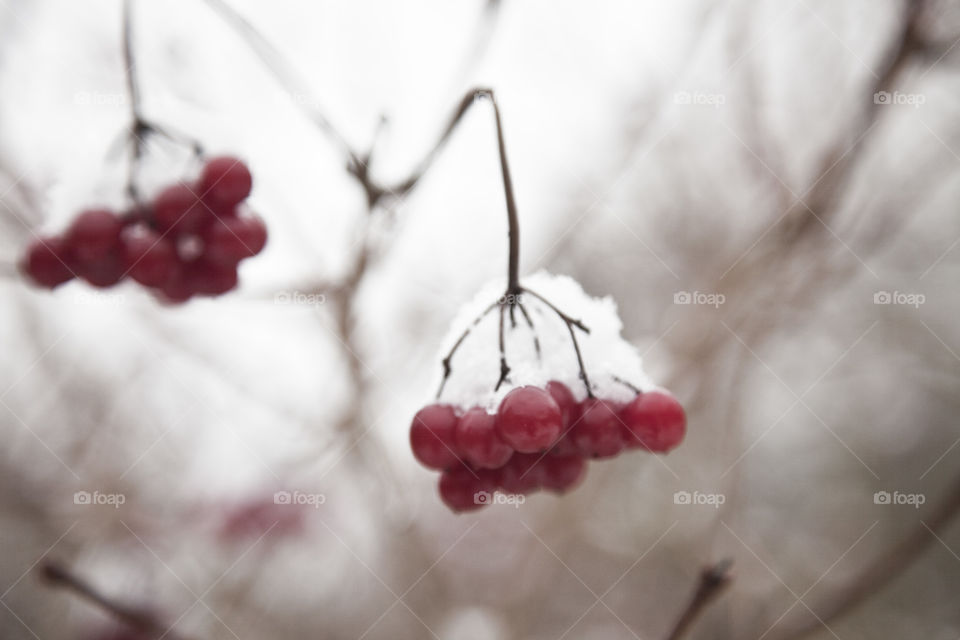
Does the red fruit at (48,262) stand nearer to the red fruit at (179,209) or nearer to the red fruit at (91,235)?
the red fruit at (91,235)

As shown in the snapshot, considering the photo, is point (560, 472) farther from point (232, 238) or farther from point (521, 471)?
point (232, 238)

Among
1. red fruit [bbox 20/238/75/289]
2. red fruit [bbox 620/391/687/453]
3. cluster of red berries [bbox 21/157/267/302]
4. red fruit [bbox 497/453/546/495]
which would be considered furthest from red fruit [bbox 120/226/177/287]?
red fruit [bbox 620/391/687/453]

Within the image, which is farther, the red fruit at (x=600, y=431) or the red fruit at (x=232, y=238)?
the red fruit at (x=232, y=238)

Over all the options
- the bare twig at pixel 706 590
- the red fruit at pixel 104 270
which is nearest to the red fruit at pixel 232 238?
the red fruit at pixel 104 270

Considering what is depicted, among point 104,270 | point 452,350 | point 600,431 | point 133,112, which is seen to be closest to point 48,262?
point 104,270

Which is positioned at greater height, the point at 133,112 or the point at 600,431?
the point at 133,112

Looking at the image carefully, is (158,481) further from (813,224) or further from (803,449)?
(803,449)
